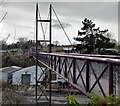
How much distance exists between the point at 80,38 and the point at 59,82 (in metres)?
6.67

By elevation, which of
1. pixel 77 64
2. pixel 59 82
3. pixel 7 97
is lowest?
pixel 59 82

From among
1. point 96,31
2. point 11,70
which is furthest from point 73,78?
point 96,31

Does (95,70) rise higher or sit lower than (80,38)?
lower

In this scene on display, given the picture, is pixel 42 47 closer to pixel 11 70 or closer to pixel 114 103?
pixel 11 70

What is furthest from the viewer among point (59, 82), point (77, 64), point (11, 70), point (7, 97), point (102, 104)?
point (11, 70)

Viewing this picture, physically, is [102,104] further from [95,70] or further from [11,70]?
[11,70]

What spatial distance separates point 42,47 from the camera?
2012 centimetres

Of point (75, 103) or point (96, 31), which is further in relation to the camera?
point (96, 31)

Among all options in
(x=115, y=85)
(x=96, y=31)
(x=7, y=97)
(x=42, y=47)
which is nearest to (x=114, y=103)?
(x=115, y=85)

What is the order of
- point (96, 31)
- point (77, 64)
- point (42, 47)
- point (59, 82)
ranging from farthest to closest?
point (96, 31)
point (59, 82)
point (42, 47)
point (77, 64)

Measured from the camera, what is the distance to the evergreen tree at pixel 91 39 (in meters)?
29.2

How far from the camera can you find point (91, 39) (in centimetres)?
3091

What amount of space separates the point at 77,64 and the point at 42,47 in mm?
14748

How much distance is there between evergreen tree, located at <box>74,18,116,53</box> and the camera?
95.8ft
